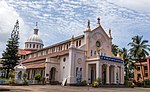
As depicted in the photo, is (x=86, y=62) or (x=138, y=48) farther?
(x=138, y=48)

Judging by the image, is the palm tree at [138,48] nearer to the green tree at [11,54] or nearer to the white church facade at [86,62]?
the white church facade at [86,62]

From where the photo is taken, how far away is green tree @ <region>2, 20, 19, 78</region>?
160 ft

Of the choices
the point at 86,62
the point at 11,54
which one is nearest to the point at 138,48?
the point at 86,62

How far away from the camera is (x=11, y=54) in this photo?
161 ft

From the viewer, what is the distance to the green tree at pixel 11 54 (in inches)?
1925

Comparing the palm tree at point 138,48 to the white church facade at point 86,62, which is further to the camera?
the palm tree at point 138,48

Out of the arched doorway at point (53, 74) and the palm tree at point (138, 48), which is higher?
the palm tree at point (138, 48)

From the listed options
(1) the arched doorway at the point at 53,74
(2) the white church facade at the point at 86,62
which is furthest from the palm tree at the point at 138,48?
(1) the arched doorway at the point at 53,74

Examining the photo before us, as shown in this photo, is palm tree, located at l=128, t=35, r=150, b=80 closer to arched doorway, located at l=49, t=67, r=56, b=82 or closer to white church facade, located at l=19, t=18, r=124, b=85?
white church facade, located at l=19, t=18, r=124, b=85

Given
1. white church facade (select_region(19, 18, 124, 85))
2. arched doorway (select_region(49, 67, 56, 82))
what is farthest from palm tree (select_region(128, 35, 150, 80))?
arched doorway (select_region(49, 67, 56, 82))

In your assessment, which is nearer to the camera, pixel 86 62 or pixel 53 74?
pixel 86 62

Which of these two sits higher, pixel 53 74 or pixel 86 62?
pixel 86 62

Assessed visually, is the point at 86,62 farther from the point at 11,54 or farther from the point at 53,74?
the point at 11,54

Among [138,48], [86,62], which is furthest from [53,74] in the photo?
[138,48]
